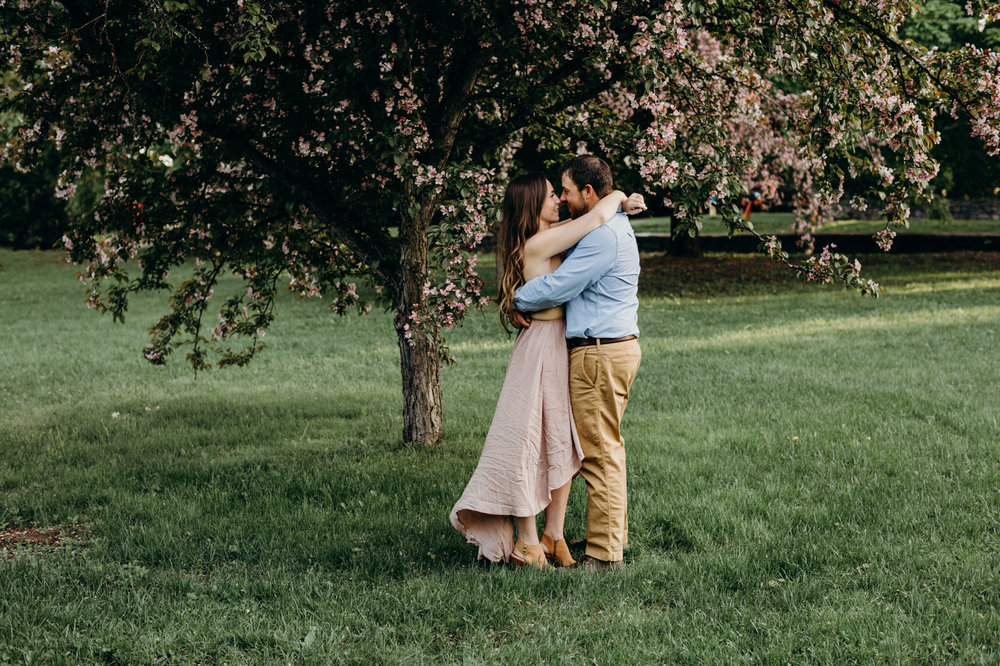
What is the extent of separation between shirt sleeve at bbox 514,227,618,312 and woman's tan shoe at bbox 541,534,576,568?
1319mm

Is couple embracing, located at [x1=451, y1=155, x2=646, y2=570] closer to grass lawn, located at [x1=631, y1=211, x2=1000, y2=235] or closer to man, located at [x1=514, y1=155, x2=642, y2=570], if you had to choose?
man, located at [x1=514, y1=155, x2=642, y2=570]

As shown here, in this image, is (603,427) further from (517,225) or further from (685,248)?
(685,248)

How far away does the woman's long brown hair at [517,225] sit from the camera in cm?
436

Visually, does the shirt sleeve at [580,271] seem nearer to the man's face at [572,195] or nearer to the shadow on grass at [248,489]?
A: the man's face at [572,195]

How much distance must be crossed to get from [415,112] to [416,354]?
184cm

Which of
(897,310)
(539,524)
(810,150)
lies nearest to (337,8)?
(810,150)

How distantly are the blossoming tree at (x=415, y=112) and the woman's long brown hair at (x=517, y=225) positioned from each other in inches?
21.3

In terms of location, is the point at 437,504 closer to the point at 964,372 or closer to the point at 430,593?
the point at 430,593

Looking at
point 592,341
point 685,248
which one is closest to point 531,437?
point 592,341

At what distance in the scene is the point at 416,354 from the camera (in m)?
6.50

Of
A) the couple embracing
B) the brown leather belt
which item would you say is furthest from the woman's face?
the brown leather belt

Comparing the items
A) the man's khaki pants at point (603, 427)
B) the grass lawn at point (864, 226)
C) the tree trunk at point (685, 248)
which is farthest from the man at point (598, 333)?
the grass lawn at point (864, 226)

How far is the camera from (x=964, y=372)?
29.8 ft

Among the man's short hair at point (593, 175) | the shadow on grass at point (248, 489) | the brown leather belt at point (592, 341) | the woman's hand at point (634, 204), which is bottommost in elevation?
the shadow on grass at point (248, 489)
